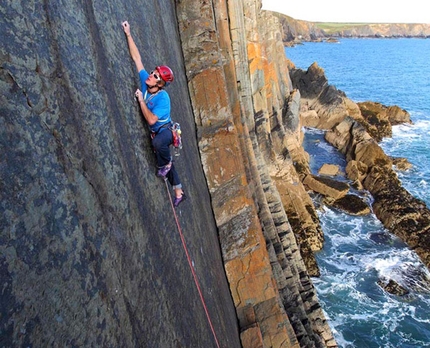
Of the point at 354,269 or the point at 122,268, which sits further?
the point at 354,269

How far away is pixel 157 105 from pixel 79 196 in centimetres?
217

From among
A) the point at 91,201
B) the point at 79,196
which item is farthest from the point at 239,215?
the point at 79,196

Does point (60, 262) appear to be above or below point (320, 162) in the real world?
above

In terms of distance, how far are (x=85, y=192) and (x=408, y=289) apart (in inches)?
826

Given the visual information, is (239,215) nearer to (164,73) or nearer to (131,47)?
(164,73)

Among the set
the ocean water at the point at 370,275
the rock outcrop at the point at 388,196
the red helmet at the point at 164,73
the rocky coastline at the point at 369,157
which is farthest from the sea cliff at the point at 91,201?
the rocky coastline at the point at 369,157

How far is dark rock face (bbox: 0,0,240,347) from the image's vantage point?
2213 mm

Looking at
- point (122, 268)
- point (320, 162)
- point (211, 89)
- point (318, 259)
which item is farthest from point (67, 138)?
point (320, 162)

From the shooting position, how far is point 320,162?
32.2 meters

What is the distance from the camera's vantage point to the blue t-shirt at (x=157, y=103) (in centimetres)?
459

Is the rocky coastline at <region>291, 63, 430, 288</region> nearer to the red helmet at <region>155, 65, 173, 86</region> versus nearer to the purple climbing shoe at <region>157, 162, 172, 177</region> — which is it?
the purple climbing shoe at <region>157, 162, 172, 177</region>

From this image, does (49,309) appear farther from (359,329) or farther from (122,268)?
(359,329)

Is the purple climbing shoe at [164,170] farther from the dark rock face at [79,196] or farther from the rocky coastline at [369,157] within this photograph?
the rocky coastline at [369,157]

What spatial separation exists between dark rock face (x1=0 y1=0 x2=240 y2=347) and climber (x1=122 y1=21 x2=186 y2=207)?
0.12m
